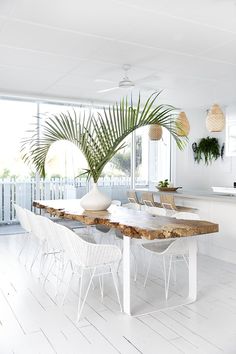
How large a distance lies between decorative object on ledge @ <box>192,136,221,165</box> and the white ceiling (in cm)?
182

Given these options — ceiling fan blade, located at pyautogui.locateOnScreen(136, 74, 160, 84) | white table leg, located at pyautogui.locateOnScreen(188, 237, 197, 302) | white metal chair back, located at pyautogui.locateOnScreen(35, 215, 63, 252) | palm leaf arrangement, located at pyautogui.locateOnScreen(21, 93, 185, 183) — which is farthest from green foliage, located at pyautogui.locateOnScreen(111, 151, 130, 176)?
white table leg, located at pyautogui.locateOnScreen(188, 237, 197, 302)

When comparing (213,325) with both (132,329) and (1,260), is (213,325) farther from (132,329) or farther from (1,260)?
(1,260)

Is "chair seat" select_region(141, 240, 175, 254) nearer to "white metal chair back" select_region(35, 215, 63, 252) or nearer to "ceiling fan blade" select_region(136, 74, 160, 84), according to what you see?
"white metal chair back" select_region(35, 215, 63, 252)

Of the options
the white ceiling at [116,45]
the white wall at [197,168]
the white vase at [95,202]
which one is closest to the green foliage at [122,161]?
the white wall at [197,168]

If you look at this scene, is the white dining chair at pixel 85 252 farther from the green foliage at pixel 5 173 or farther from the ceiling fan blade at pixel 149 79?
the green foliage at pixel 5 173

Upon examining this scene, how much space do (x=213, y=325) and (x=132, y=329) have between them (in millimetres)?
645

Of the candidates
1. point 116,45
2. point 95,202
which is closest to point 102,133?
point 95,202

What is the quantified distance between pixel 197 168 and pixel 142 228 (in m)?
5.87

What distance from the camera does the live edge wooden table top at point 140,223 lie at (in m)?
2.93

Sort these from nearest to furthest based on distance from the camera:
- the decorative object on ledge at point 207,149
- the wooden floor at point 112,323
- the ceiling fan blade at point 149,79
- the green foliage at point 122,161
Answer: the wooden floor at point 112,323, the ceiling fan blade at point 149,79, the green foliage at point 122,161, the decorative object on ledge at point 207,149

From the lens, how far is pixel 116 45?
4137mm

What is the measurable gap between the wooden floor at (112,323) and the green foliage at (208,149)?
4.63 m

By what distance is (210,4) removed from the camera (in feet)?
10.1

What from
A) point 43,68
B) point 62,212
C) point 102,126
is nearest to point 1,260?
point 62,212
